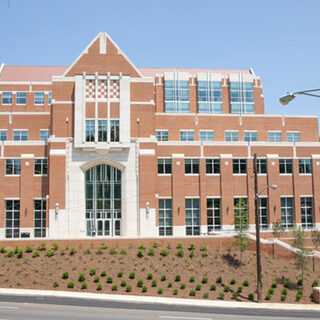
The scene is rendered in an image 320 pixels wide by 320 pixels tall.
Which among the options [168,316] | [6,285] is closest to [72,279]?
[6,285]

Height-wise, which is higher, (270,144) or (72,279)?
(270,144)

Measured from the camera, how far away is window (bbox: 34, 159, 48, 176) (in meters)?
43.4

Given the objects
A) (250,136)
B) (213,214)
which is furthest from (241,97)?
(213,214)

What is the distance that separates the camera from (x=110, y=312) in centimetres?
1970

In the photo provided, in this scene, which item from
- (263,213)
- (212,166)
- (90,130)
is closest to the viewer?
(90,130)

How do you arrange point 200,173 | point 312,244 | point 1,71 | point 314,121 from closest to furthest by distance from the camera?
point 312,244 < point 200,173 < point 314,121 < point 1,71

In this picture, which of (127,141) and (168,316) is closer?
(168,316)

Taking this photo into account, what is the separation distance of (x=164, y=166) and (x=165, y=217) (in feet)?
16.8

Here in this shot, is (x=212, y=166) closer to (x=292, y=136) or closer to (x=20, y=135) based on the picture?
(x=292, y=136)

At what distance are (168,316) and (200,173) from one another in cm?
2660

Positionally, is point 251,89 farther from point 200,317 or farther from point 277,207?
point 200,317

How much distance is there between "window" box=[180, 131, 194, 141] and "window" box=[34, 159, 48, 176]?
15.5 m

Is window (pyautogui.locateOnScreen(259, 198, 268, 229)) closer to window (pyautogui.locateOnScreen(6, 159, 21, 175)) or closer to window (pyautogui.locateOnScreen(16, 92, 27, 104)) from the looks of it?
window (pyautogui.locateOnScreen(6, 159, 21, 175))

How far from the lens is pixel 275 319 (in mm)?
19594
